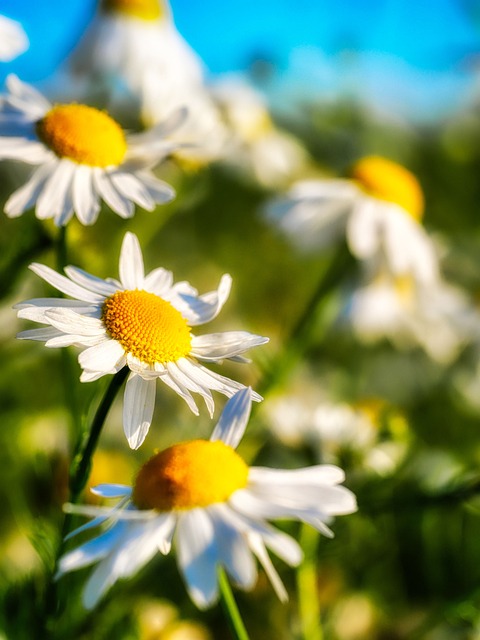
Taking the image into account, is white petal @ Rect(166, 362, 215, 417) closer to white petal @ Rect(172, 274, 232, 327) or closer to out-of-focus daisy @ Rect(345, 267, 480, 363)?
white petal @ Rect(172, 274, 232, 327)

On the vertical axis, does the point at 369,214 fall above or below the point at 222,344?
below

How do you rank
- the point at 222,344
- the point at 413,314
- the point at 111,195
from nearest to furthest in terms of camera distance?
the point at 222,344
the point at 111,195
the point at 413,314

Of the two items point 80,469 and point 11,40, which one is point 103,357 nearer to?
point 80,469

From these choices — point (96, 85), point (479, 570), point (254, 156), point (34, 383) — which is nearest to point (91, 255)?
point (96, 85)

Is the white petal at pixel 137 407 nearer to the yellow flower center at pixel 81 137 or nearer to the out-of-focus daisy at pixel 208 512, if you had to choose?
the out-of-focus daisy at pixel 208 512

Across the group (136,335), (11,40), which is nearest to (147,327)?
(136,335)

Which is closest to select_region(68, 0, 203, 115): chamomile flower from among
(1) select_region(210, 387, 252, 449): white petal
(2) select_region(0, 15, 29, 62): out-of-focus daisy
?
(2) select_region(0, 15, 29, 62): out-of-focus daisy

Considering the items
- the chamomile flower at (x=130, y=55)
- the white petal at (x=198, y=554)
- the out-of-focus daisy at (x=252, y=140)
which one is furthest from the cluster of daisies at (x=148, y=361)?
the out-of-focus daisy at (x=252, y=140)

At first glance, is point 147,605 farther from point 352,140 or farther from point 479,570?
point 352,140
